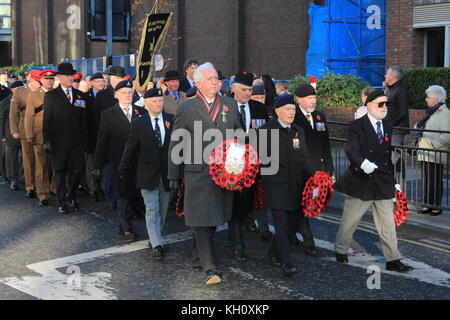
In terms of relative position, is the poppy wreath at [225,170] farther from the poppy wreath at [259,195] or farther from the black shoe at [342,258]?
the black shoe at [342,258]

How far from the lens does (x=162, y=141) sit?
321 inches

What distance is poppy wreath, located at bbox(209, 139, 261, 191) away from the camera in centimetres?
683

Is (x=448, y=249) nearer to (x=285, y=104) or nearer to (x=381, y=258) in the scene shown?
(x=381, y=258)

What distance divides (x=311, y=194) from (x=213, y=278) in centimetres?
133

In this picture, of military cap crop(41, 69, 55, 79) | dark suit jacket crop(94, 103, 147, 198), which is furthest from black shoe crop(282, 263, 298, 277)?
military cap crop(41, 69, 55, 79)

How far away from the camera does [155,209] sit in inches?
314

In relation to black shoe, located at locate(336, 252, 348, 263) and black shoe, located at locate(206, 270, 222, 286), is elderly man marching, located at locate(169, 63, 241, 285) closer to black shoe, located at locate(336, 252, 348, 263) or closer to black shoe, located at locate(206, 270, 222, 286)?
black shoe, located at locate(206, 270, 222, 286)

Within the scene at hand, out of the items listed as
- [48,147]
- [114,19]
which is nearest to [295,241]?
[48,147]

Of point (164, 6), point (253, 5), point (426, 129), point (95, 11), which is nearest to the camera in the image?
point (426, 129)

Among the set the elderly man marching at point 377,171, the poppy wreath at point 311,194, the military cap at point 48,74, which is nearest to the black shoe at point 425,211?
the elderly man marching at point 377,171

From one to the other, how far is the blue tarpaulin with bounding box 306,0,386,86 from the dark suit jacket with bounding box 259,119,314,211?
61.0 feet
